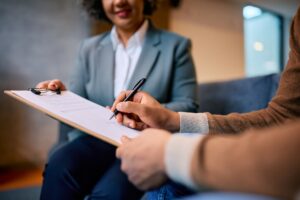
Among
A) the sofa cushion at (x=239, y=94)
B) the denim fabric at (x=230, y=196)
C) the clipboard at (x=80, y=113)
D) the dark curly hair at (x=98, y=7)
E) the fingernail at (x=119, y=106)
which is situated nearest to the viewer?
the denim fabric at (x=230, y=196)

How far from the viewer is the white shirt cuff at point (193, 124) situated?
2.38ft

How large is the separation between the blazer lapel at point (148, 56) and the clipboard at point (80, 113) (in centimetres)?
31

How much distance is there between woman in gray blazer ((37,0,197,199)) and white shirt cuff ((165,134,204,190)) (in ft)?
1.47

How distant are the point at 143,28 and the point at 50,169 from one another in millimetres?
674

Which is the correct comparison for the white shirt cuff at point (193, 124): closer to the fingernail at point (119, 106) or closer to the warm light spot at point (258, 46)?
the fingernail at point (119, 106)

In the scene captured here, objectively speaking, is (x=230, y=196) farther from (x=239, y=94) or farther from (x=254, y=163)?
(x=239, y=94)

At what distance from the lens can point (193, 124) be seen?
730 mm

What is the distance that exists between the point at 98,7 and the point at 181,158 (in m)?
1.21

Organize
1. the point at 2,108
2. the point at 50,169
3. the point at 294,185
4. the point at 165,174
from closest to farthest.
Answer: the point at 294,185
the point at 165,174
the point at 50,169
the point at 2,108

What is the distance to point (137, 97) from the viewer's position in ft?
2.70

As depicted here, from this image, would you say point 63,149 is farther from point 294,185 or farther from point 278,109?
point 294,185

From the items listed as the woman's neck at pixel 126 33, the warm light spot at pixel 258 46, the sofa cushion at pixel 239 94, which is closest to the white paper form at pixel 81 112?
the woman's neck at pixel 126 33

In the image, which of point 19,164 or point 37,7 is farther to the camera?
point 37,7

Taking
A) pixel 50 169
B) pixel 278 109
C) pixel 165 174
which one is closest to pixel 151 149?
pixel 165 174
